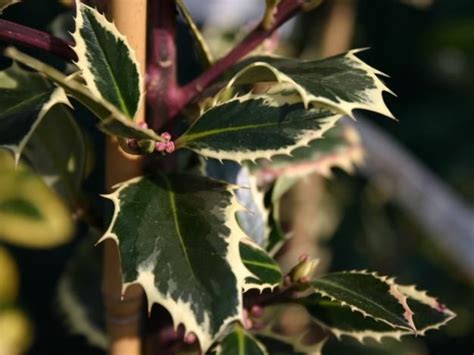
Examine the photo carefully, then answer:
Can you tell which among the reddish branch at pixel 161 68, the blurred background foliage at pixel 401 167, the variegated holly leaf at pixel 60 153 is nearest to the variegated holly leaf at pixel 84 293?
the blurred background foliage at pixel 401 167

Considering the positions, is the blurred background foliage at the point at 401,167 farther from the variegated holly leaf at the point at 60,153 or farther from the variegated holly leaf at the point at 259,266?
the variegated holly leaf at the point at 259,266

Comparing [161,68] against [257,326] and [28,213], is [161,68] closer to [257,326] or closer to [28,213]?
[257,326]

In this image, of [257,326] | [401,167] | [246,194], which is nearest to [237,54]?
[246,194]

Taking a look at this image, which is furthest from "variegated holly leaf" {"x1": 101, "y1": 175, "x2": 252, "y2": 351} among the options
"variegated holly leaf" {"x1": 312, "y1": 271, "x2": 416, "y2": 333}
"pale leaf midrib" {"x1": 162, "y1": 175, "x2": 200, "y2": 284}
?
"variegated holly leaf" {"x1": 312, "y1": 271, "x2": 416, "y2": 333}

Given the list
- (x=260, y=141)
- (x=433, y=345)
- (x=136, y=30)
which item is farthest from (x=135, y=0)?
(x=433, y=345)

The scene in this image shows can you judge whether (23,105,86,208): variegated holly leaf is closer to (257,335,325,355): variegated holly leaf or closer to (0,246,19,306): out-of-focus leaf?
(257,335,325,355): variegated holly leaf

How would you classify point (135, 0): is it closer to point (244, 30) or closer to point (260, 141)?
point (260, 141)
